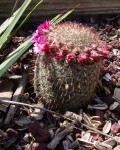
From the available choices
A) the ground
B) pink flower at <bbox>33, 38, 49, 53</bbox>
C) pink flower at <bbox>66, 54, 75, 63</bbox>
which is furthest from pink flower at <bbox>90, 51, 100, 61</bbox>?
the ground

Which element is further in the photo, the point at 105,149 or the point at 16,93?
the point at 16,93

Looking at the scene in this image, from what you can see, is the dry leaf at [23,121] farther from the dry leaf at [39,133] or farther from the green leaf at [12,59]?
the green leaf at [12,59]

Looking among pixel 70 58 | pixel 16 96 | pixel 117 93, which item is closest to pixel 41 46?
pixel 70 58

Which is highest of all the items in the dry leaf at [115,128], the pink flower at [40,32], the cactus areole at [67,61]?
the pink flower at [40,32]

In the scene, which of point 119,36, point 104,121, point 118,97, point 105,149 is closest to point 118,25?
point 119,36

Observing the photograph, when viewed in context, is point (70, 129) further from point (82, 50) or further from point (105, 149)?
point (82, 50)

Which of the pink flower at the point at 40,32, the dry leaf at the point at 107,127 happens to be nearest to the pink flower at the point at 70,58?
the pink flower at the point at 40,32

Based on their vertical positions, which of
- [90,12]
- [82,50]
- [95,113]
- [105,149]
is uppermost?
[90,12]

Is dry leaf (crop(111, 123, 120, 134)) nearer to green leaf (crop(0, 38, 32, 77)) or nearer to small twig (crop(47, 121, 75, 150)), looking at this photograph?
small twig (crop(47, 121, 75, 150))

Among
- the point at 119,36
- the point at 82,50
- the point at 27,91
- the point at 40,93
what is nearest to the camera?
the point at 82,50
